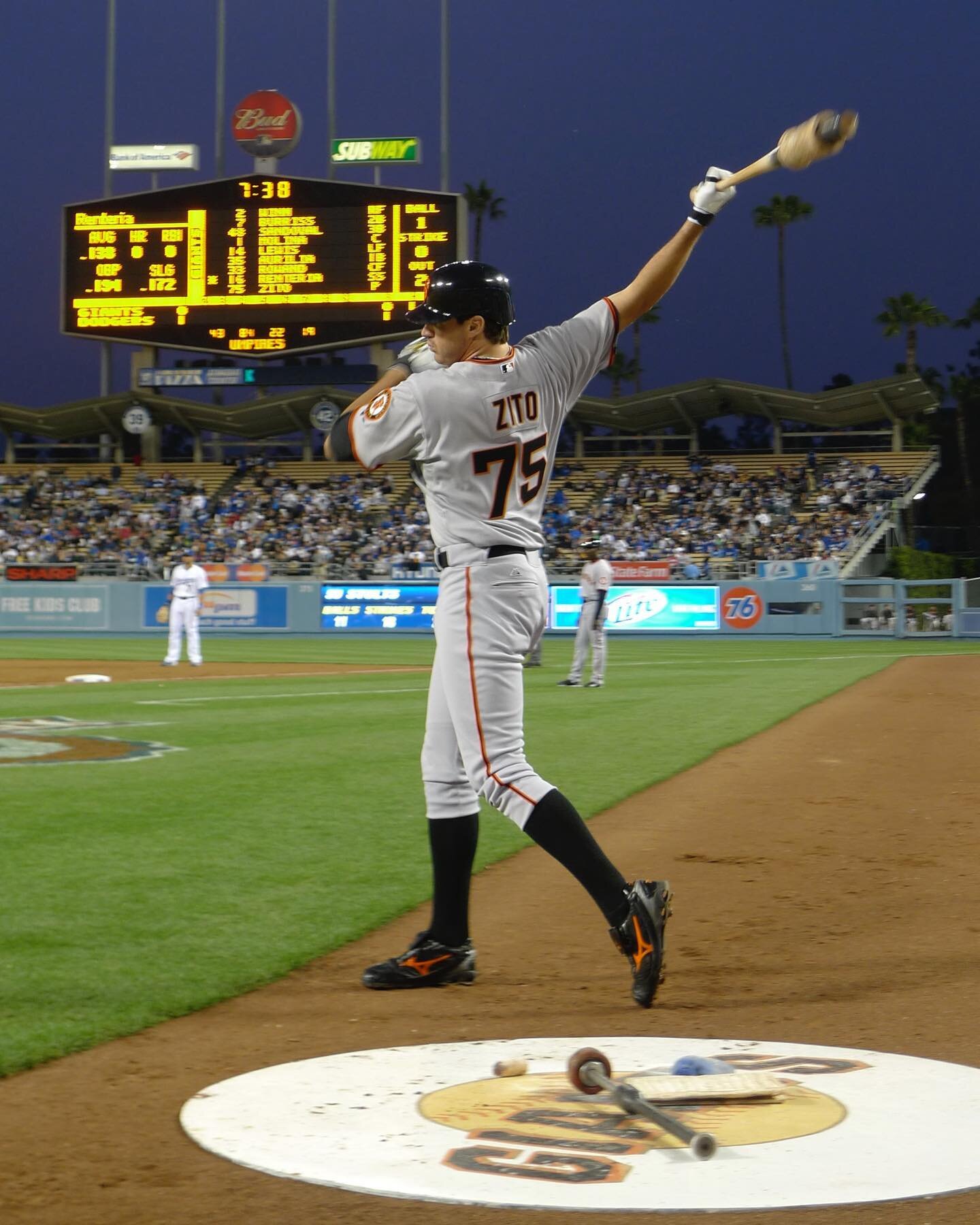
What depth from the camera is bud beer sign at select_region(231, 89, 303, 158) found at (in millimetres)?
39656

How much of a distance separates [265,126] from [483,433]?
38.6 m

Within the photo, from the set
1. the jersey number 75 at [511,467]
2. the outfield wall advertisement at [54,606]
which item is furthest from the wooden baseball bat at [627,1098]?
the outfield wall advertisement at [54,606]

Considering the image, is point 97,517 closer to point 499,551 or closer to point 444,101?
point 444,101

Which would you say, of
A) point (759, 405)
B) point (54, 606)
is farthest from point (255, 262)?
point (759, 405)

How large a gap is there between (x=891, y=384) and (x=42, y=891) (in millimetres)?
41578

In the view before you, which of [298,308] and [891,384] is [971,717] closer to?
[298,308]

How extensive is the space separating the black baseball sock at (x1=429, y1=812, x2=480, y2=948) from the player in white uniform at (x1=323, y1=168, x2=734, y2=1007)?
0.13 feet

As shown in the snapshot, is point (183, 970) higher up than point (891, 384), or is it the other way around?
point (891, 384)

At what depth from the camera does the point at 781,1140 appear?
2.84 m

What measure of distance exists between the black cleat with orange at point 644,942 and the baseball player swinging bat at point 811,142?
2.19 m

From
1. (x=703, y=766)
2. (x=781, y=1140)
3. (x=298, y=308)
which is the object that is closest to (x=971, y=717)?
(x=703, y=766)

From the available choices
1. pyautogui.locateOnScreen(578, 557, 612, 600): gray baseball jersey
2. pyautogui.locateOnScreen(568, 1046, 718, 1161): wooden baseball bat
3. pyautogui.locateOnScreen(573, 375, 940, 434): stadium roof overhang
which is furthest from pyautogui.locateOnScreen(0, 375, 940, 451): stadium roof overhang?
pyautogui.locateOnScreen(568, 1046, 718, 1161): wooden baseball bat

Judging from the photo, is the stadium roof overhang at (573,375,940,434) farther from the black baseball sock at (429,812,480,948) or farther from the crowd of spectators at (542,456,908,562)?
the black baseball sock at (429,812,480,948)

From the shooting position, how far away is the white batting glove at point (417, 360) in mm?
4348
